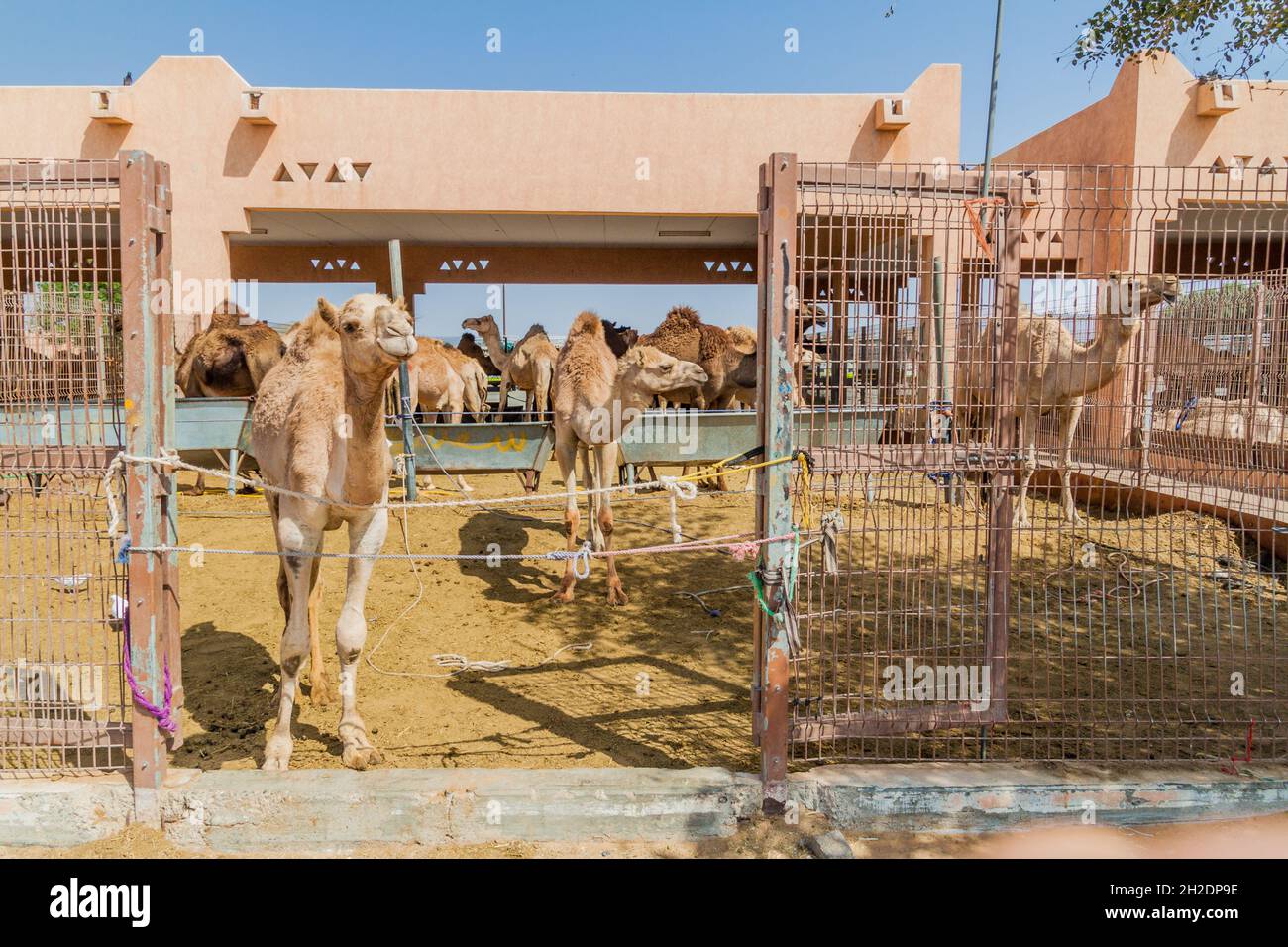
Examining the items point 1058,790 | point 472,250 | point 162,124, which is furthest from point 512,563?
point 472,250

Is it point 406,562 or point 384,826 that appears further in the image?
point 406,562

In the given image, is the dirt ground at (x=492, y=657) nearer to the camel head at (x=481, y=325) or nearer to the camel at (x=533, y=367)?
the camel at (x=533, y=367)

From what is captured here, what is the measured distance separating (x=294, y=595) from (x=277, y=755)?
2.54 feet

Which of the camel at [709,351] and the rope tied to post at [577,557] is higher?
the camel at [709,351]

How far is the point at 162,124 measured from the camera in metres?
13.5

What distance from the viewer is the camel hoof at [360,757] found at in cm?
435

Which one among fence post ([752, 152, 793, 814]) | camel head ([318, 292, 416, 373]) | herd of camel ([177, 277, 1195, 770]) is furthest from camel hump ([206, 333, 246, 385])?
fence post ([752, 152, 793, 814])

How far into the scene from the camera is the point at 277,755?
4332mm

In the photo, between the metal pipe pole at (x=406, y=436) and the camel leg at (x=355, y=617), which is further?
the metal pipe pole at (x=406, y=436)

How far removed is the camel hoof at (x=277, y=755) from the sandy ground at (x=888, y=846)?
1.97ft

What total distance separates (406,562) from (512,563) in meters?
1.01

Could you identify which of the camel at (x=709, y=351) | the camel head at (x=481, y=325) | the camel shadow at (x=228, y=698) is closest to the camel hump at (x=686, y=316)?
the camel at (x=709, y=351)

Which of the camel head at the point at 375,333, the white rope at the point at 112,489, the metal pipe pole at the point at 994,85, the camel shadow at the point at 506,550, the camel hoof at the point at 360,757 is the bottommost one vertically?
the camel hoof at the point at 360,757
